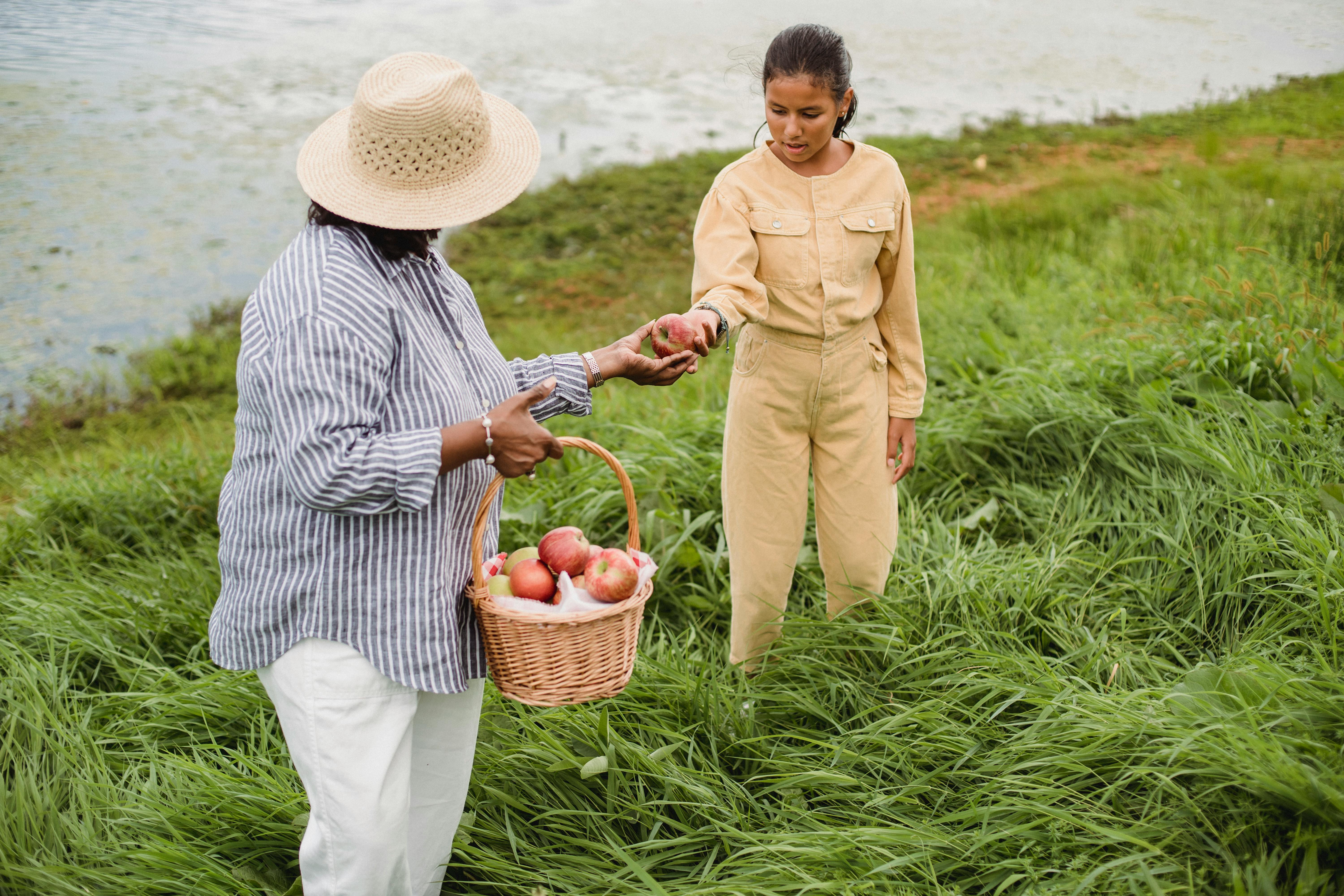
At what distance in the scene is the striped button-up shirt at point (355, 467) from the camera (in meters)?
1.53

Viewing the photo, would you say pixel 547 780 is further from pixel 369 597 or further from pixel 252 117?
pixel 252 117

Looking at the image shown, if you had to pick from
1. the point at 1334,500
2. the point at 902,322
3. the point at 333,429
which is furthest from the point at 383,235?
the point at 1334,500

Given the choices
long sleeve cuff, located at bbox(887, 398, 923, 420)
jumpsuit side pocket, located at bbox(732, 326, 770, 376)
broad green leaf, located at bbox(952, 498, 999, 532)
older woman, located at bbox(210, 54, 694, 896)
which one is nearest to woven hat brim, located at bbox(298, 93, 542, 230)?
older woman, located at bbox(210, 54, 694, 896)

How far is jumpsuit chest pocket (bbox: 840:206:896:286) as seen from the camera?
2357 mm

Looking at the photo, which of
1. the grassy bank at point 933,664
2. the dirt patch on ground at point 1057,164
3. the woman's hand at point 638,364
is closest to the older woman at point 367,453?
the woman's hand at point 638,364

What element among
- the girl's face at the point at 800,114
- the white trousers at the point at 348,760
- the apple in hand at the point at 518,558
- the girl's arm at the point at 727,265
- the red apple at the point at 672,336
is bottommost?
the white trousers at the point at 348,760

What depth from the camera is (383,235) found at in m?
1.70

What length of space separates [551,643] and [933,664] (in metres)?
1.17

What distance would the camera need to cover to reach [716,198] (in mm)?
2365

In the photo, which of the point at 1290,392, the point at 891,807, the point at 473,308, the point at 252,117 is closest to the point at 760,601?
the point at 891,807

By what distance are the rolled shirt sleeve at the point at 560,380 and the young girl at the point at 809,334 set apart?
28cm

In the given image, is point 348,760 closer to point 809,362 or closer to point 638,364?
point 638,364

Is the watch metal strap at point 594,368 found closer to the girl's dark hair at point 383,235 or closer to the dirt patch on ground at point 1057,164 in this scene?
the girl's dark hair at point 383,235

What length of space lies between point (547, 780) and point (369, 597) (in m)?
0.88
